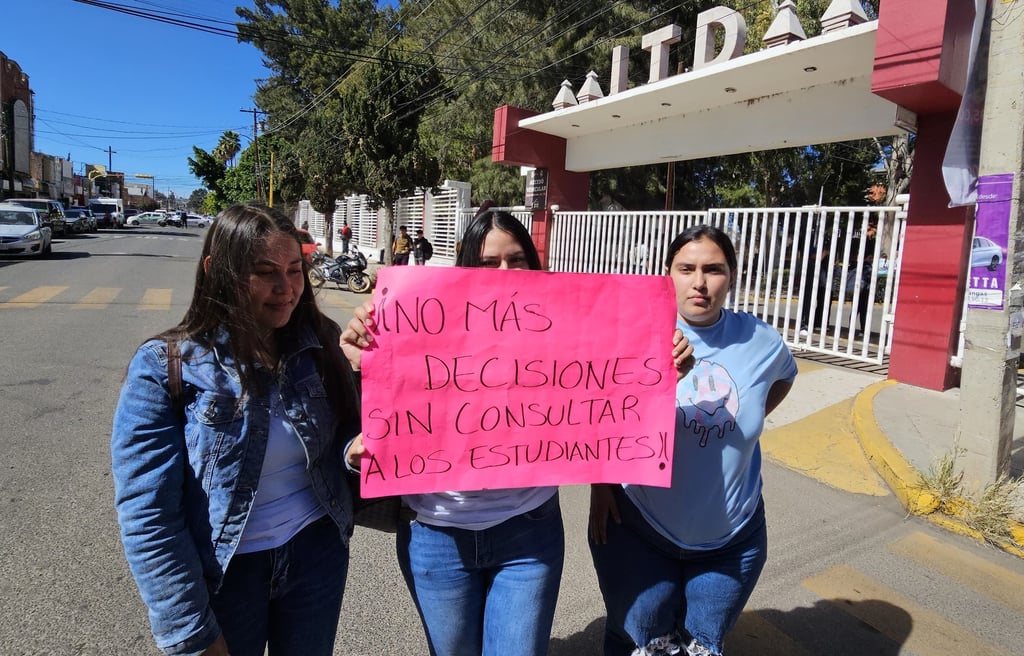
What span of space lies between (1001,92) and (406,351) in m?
4.35

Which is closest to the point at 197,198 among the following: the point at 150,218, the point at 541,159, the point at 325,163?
the point at 150,218

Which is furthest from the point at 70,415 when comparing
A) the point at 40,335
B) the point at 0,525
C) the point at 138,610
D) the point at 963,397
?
the point at 963,397

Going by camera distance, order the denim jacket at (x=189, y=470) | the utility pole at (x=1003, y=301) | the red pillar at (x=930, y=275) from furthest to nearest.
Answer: the red pillar at (x=930, y=275), the utility pole at (x=1003, y=301), the denim jacket at (x=189, y=470)

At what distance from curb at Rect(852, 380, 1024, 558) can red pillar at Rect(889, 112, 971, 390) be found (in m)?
1.45

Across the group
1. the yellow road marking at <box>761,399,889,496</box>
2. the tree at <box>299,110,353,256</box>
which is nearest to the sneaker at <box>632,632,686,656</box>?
the yellow road marking at <box>761,399,889,496</box>

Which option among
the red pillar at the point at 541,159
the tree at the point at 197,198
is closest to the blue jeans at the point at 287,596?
the red pillar at the point at 541,159

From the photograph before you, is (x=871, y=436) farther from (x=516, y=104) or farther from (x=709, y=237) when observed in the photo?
(x=516, y=104)

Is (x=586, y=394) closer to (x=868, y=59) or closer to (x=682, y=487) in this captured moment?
(x=682, y=487)

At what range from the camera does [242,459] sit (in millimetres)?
1425

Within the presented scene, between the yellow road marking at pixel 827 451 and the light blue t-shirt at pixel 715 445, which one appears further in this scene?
the yellow road marking at pixel 827 451

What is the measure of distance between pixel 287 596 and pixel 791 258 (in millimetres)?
7831

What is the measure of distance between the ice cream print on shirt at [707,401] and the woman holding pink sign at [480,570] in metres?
0.56

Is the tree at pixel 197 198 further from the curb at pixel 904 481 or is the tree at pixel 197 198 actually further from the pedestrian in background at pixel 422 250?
the curb at pixel 904 481

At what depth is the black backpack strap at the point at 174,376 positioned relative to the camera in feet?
4.42
